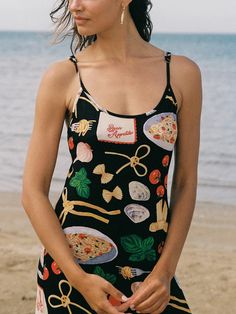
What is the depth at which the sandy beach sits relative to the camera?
20.4 ft

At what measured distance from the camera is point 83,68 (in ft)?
9.14

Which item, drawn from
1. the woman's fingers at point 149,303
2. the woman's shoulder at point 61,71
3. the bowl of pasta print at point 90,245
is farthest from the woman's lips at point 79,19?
the woman's fingers at point 149,303

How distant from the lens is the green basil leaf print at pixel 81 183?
2.69 m

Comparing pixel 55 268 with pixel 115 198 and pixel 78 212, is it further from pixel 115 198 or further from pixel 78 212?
pixel 115 198

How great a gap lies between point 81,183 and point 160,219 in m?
0.28

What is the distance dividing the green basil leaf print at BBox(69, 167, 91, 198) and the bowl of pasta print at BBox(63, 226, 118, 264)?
0.36ft

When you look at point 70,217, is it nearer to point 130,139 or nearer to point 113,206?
point 113,206

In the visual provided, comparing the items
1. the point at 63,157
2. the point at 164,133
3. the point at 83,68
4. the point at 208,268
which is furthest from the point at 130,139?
the point at 63,157

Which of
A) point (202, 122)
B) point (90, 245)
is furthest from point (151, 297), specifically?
point (202, 122)

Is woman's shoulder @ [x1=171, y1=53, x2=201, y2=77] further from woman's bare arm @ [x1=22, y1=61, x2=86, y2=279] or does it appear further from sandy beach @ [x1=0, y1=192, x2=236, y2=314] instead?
sandy beach @ [x1=0, y1=192, x2=236, y2=314]

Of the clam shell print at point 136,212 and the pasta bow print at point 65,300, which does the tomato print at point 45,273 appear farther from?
the clam shell print at point 136,212

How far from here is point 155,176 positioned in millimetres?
2689

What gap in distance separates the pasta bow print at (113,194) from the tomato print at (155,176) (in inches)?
4.1

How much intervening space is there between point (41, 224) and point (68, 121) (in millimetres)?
349
